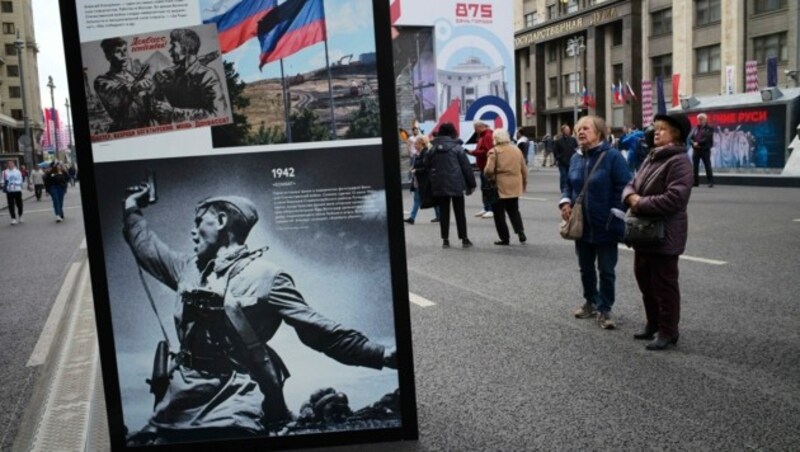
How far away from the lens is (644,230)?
4.97 meters

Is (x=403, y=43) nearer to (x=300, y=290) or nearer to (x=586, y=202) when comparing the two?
(x=586, y=202)

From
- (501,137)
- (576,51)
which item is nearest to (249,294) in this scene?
(501,137)

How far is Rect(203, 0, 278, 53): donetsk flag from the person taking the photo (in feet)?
10.1

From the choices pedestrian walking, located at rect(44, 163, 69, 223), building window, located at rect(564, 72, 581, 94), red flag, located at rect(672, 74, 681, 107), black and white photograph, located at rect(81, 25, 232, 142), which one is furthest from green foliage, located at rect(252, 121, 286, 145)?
building window, located at rect(564, 72, 581, 94)

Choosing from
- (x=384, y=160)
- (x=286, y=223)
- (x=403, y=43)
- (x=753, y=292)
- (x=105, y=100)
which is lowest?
(x=753, y=292)

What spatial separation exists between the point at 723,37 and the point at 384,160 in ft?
155

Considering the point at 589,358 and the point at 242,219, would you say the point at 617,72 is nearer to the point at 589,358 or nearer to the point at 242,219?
the point at 589,358

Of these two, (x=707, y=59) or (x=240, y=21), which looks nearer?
(x=240, y=21)

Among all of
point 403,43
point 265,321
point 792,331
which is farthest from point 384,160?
point 403,43

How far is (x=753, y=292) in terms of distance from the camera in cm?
670

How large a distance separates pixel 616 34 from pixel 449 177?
51382mm

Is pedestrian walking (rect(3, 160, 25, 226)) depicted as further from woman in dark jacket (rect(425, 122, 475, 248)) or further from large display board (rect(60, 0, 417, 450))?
large display board (rect(60, 0, 417, 450))

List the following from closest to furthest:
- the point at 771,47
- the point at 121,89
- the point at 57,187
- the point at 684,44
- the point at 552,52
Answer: the point at 121,89, the point at 57,187, the point at 771,47, the point at 684,44, the point at 552,52

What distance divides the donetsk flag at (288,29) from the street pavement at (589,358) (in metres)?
1.86
